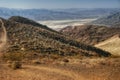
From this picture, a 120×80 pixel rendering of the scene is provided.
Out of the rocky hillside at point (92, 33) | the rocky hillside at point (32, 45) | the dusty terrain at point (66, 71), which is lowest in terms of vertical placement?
the rocky hillside at point (92, 33)

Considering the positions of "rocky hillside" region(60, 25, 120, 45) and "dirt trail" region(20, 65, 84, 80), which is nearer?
"dirt trail" region(20, 65, 84, 80)

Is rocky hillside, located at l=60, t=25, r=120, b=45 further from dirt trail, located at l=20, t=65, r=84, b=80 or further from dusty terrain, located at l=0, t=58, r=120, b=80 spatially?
dirt trail, located at l=20, t=65, r=84, b=80

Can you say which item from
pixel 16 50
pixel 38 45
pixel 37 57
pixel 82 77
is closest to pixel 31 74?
pixel 82 77

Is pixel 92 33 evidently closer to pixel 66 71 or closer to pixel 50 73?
pixel 66 71

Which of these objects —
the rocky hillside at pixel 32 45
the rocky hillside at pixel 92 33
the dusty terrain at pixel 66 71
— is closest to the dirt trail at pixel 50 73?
the dusty terrain at pixel 66 71

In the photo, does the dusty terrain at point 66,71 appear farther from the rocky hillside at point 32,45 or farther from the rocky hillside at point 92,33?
the rocky hillside at point 92,33

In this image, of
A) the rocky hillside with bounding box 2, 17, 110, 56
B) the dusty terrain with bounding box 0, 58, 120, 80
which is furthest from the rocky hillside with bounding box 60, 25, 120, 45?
the dusty terrain with bounding box 0, 58, 120, 80

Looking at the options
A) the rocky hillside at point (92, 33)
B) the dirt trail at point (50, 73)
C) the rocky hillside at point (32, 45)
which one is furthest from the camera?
the rocky hillside at point (92, 33)

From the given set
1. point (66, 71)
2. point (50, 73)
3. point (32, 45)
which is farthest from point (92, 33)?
point (50, 73)
